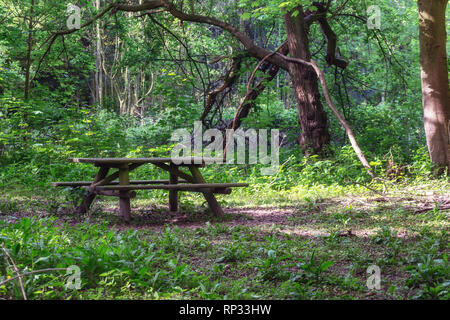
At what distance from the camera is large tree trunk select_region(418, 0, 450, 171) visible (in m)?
7.68

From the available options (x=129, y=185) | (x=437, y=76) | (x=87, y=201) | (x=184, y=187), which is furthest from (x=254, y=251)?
(x=437, y=76)

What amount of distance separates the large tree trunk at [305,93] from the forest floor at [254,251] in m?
→ 3.34

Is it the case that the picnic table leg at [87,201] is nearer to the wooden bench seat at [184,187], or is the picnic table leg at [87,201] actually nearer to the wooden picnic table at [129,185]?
the wooden picnic table at [129,185]

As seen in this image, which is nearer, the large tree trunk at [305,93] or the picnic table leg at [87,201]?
the picnic table leg at [87,201]

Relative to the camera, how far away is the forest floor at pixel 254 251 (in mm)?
2855

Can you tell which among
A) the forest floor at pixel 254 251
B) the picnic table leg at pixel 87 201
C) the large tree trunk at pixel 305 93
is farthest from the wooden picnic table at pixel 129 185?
the large tree trunk at pixel 305 93

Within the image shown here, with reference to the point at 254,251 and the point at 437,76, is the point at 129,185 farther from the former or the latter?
Answer: the point at 437,76

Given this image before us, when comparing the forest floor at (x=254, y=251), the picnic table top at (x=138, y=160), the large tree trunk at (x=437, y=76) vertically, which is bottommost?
the forest floor at (x=254, y=251)

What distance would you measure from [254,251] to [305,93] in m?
6.53

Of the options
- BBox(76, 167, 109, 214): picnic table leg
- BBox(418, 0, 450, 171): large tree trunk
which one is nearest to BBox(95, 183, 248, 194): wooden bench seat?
BBox(76, 167, 109, 214): picnic table leg

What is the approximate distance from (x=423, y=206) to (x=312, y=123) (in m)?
4.41

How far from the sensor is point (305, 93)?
9.81 metres

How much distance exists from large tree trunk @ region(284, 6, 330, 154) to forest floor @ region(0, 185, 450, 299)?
131 inches

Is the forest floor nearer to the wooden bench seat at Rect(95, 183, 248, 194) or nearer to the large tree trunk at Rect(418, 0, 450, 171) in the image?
the wooden bench seat at Rect(95, 183, 248, 194)
